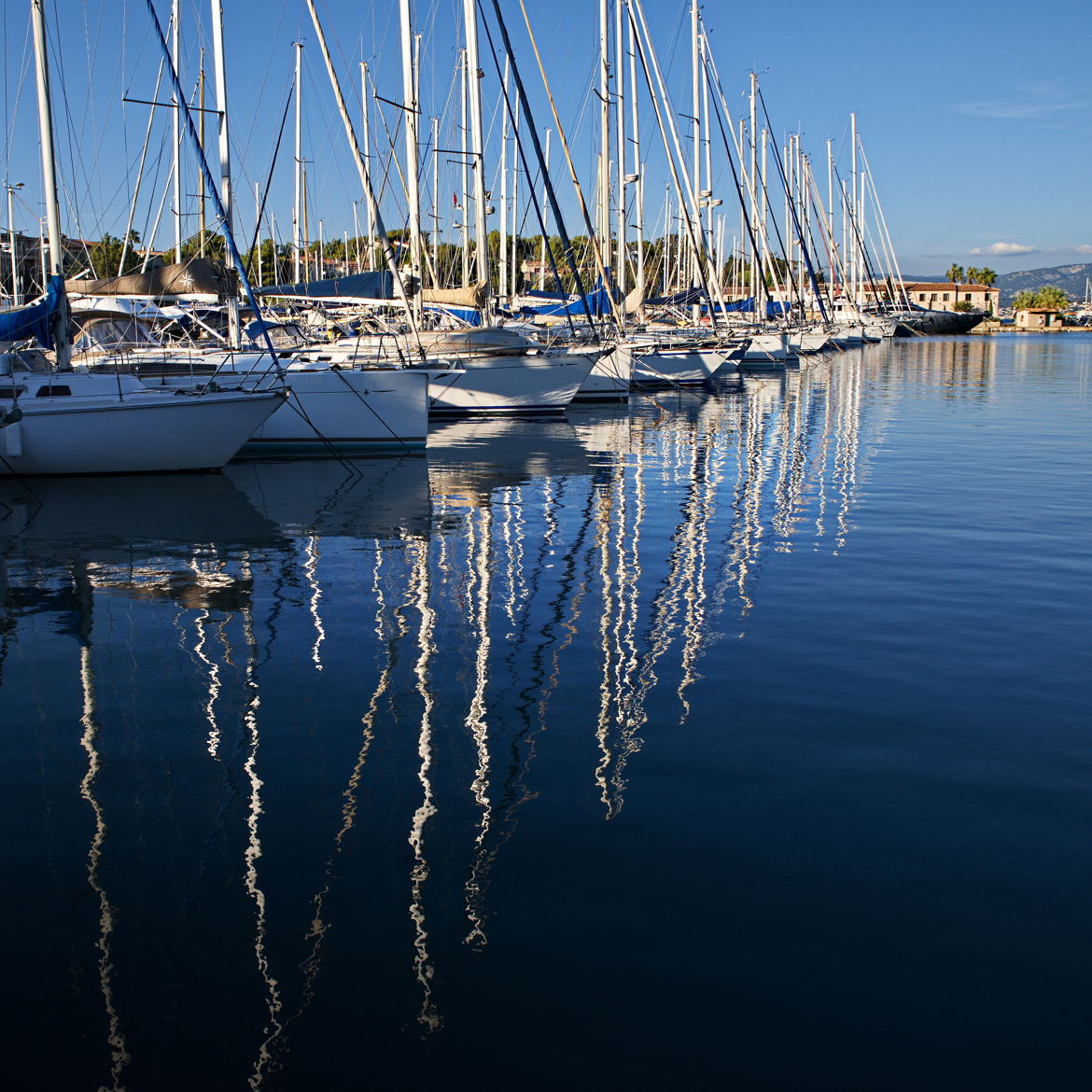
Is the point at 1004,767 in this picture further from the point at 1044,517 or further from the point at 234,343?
the point at 234,343

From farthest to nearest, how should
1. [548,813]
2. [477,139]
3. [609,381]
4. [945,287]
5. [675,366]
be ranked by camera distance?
[945,287] < [675,366] < [609,381] < [477,139] < [548,813]

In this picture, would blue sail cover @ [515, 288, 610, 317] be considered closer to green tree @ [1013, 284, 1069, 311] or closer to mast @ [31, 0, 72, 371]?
mast @ [31, 0, 72, 371]

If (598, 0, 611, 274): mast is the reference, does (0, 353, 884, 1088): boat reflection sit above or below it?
below

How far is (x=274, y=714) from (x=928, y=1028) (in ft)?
15.3

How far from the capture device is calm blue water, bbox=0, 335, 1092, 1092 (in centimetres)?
414

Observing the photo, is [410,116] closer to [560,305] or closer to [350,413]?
[350,413]

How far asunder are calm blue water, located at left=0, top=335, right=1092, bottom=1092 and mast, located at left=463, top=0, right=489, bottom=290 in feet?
52.7

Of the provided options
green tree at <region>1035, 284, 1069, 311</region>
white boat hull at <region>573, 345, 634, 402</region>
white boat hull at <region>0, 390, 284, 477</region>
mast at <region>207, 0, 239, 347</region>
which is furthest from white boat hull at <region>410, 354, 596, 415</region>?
green tree at <region>1035, 284, 1069, 311</region>

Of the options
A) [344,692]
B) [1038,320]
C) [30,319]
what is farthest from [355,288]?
[1038,320]

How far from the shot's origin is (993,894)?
513 centimetres

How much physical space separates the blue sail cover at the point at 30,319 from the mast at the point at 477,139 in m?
11.7

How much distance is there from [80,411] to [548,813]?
1408 cm

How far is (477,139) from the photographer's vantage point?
92.1ft

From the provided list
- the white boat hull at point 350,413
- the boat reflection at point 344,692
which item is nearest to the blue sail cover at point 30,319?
the boat reflection at point 344,692
